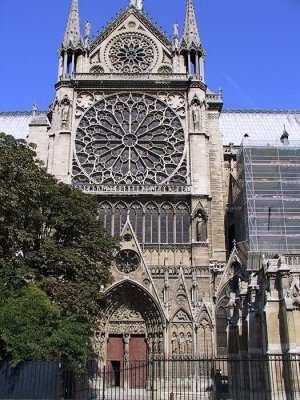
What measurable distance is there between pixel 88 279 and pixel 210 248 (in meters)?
11.0

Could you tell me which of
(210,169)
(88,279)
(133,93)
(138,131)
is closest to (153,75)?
(133,93)

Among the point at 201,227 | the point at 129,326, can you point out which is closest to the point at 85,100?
the point at 201,227

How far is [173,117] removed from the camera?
34.9m

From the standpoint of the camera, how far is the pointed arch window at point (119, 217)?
31328 millimetres

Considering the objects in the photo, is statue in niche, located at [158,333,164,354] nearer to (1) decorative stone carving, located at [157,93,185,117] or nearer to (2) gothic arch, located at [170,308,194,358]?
(2) gothic arch, located at [170,308,194,358]

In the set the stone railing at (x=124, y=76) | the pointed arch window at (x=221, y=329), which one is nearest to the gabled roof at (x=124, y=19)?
the stone railing at (x=124, y=76)

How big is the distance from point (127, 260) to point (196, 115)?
456 inches

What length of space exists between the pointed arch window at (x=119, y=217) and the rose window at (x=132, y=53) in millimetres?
10904

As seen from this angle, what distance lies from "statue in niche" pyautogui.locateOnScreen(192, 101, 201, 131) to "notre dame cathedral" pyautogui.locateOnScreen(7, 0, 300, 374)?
7cm

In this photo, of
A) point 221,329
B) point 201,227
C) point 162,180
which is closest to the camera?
point 221,329

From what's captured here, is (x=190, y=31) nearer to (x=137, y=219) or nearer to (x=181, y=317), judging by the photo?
(x=137, y=219)

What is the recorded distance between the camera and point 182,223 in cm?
3155

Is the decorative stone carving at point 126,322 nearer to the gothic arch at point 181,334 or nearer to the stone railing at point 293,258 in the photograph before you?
the gothic arch at point 181,334

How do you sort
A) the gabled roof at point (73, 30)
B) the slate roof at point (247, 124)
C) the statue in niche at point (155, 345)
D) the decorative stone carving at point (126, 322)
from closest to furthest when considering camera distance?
the statue in niche at point (155, 345) < the decorative stone carving at point (126, 322) < the gabled roof at point (73, 30) < the slate roof at point (247, 124)
